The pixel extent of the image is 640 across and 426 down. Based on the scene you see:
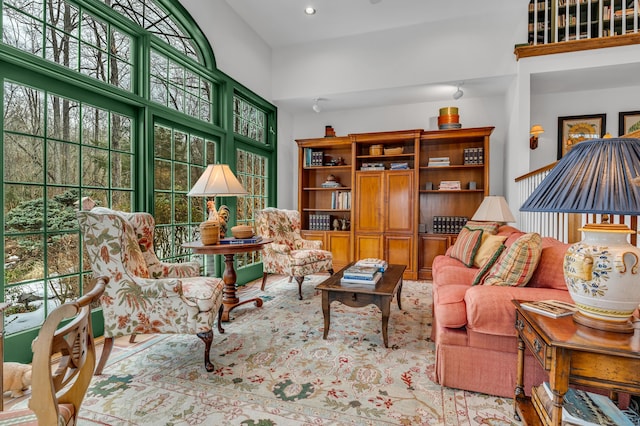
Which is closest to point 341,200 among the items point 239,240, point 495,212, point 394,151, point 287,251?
point 394,151

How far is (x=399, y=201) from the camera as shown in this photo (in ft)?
15.9

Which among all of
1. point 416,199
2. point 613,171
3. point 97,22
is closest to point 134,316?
point 97,22

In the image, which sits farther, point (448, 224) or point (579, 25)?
point (448, 224)

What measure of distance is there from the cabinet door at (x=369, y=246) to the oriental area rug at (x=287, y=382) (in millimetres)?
2001

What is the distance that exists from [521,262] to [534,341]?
0.69m

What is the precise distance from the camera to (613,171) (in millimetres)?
1128

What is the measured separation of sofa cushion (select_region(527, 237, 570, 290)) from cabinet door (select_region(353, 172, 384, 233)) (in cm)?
298

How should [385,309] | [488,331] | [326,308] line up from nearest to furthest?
1. [488,331]
2. [385,309]
3. [326,308]

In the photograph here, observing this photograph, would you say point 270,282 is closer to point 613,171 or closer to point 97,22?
point 97,22

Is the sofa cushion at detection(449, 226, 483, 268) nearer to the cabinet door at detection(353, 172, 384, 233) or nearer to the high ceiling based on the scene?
the cabinet door at detection(353, 172, 384, 233)

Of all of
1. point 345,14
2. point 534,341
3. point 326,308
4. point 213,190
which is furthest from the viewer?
point 345,14

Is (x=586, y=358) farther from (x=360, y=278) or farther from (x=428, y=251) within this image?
(x=428, y=251)

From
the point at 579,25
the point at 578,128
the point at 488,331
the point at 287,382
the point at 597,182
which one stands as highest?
the point at 579,25

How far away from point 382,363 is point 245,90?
3.83 meters
